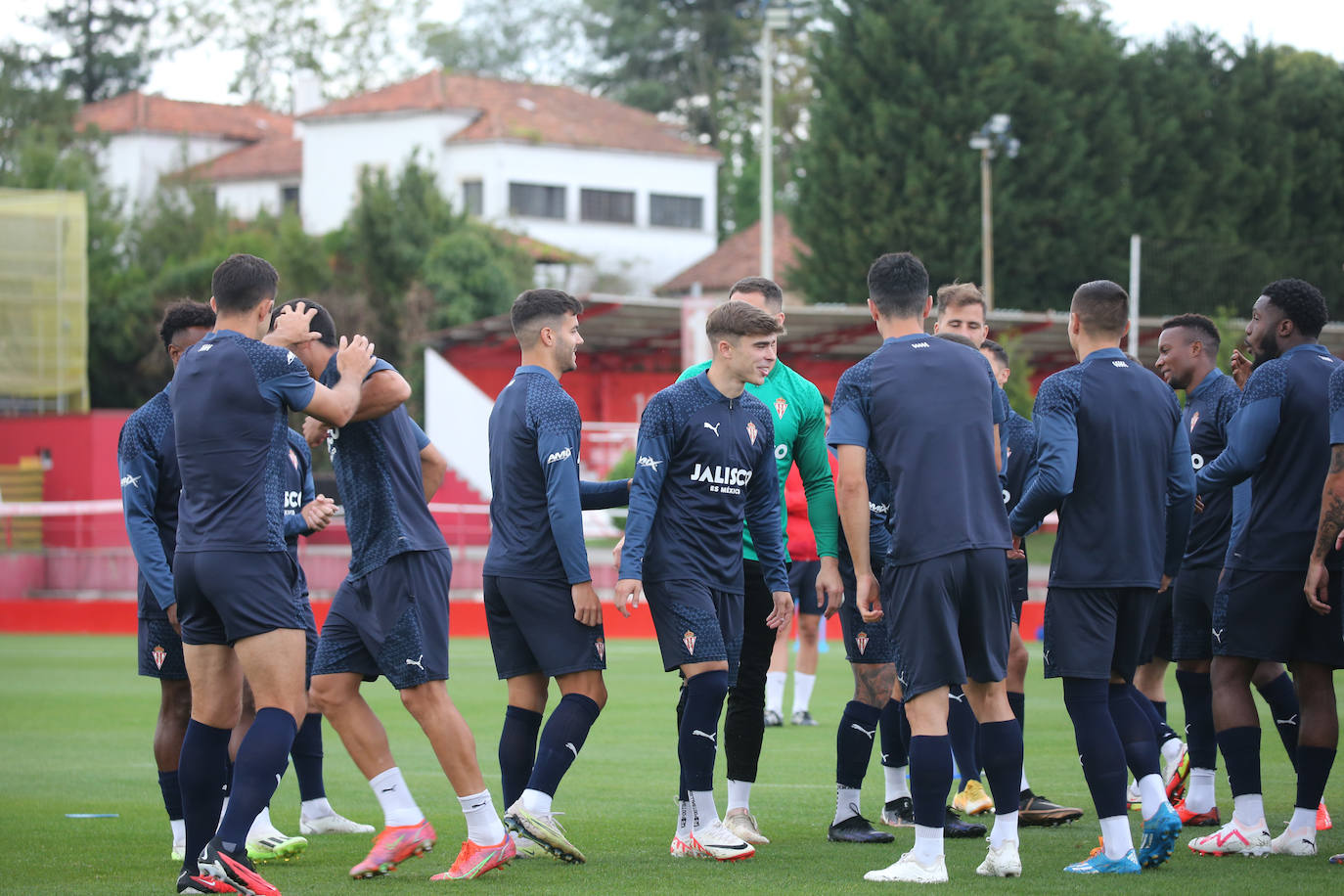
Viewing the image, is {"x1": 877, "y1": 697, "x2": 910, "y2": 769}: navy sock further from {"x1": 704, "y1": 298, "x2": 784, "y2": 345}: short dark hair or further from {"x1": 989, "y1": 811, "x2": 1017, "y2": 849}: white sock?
{"x1": 704, "y1": 298, "x2": 784, "y2": 345}: short dark hair

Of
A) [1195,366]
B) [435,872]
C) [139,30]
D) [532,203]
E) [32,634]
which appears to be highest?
[139,30]

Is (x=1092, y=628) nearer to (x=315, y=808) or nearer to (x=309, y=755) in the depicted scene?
(x=309, y=755)

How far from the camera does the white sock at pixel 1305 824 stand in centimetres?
671

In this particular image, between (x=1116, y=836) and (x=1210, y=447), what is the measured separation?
92.4 inches

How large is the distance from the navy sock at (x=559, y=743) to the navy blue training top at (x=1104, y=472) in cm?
208

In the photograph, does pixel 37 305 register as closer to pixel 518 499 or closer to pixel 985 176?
pixel 985 176

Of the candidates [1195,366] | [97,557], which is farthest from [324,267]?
[1195,366]

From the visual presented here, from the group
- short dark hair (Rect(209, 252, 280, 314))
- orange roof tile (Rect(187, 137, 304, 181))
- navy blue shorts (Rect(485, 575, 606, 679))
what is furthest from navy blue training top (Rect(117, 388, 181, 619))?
orange roof tile (Rect(187, 137, 304, 181))

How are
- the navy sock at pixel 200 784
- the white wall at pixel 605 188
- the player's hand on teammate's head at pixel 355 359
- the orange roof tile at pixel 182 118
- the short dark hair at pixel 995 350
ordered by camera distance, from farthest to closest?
the orange roof tile at pixel 182 118 < the white wall at pixel 605 188 < the short dark hair at pixel 995 350 < the player's hand on teammate's head at pixel 355 359 < the navy sock at pixel 200 784

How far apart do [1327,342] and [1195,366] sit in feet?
101

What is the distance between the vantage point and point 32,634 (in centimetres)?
2298

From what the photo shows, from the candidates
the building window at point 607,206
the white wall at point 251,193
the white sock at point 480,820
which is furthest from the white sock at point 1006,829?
the white wall at point 251,193

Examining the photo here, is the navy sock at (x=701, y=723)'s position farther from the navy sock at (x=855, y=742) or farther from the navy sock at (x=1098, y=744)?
the navy sock at (x=1098, y=744)

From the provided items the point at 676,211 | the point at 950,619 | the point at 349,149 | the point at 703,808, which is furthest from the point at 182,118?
the point at 950,619
